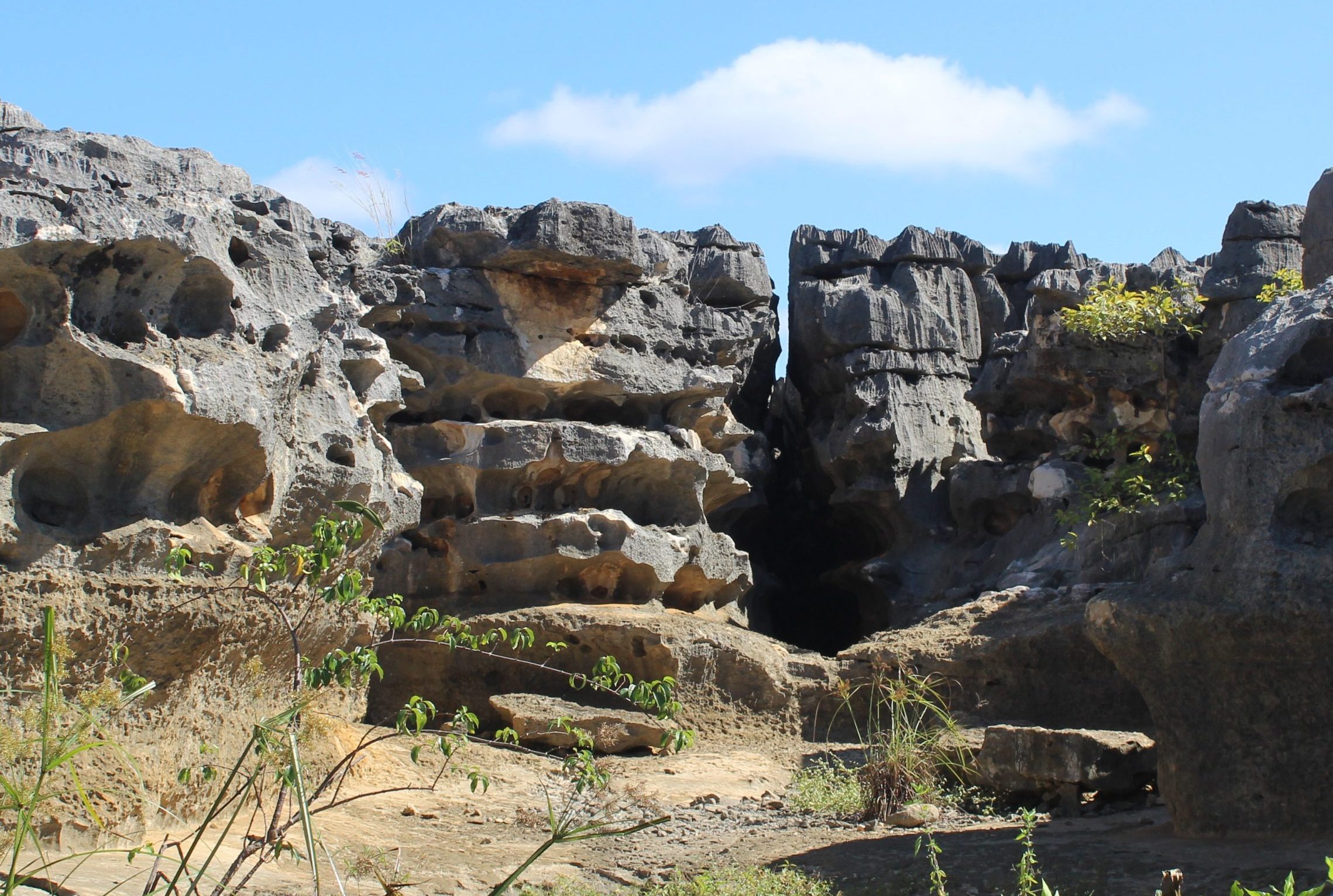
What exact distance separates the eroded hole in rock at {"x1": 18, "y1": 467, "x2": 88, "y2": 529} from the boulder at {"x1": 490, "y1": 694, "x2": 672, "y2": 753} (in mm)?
3995

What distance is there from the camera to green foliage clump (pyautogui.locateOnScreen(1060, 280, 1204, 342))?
13422mm

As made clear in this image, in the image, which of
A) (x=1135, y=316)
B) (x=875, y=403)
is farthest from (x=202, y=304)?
(x=875, y=403)

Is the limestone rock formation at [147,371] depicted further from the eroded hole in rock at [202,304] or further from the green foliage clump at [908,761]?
the green foliage clump at [908,761]

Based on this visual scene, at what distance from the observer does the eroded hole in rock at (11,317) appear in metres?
6.71

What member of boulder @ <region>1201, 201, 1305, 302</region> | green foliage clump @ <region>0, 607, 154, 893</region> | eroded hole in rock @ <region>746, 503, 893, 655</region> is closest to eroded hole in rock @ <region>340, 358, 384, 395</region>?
green foliage clump @ <region>0, 607, 154, 893</region>

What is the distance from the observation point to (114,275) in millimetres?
7000

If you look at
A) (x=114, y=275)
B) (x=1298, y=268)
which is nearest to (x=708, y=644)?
(x=114, y=275)

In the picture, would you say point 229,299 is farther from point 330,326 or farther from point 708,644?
point 708,644

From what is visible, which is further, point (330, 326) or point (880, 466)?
point (880, 466)

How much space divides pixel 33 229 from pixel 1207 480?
18.8 feet

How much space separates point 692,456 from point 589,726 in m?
3.86

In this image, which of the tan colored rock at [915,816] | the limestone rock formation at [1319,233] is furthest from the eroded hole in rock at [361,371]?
the limestone rock formation at [1319,233]

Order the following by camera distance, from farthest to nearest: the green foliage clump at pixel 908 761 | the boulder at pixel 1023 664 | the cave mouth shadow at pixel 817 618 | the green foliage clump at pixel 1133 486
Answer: the cave mouth shadow at pixel 817 618 < the green foliage clump at pixel 1133 486 < the boulder at pixel 1023 664 < the green foliage clump at pixel 908 761

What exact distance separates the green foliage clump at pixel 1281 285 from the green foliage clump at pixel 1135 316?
0.81 meters
